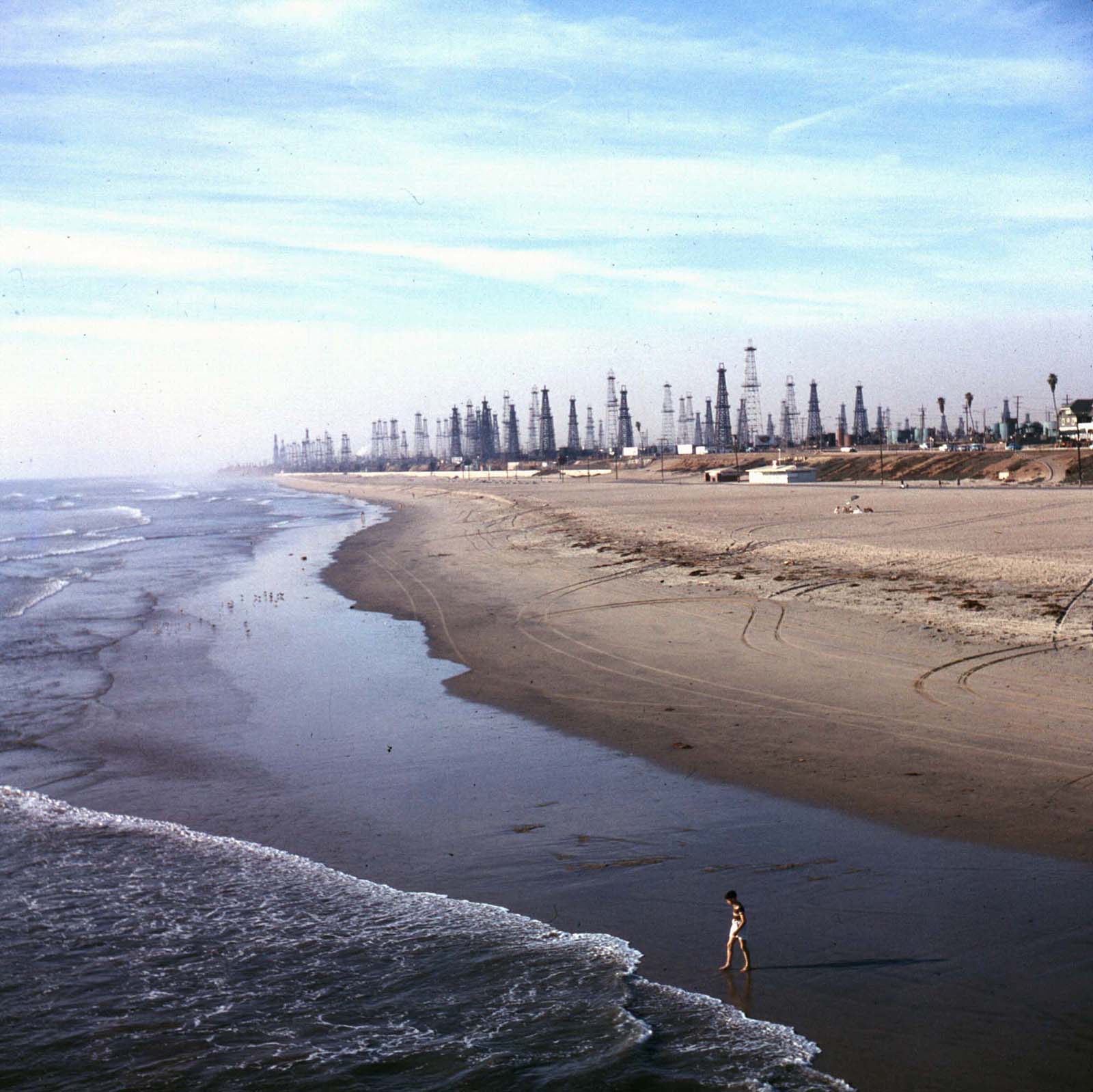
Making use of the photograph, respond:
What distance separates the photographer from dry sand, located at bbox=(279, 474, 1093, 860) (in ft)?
40.9

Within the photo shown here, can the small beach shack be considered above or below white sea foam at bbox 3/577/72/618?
above

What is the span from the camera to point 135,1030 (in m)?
8.02

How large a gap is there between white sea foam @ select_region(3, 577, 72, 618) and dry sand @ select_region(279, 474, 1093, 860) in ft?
32.6

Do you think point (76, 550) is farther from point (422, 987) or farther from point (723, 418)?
point (723, 418)

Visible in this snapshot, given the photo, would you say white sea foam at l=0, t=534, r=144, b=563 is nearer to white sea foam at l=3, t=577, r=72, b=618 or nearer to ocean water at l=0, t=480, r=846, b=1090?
white sea foam at l=3, t=577, r=72, b=618

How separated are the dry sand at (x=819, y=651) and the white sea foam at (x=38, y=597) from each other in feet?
32.6

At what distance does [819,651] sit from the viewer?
19.5 metres

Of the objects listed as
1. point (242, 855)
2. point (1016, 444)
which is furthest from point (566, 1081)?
point (1016, 444)

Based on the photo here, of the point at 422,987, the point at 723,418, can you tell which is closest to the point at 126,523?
the point at 422,987

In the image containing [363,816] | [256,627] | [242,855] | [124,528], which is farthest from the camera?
[124,528]

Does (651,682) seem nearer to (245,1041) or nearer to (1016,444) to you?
(245,1041)

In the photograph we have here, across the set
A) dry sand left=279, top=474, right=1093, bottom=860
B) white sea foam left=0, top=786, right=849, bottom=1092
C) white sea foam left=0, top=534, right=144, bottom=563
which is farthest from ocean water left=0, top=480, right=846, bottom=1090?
white sea foam left=0, top=534, right=144, bottom=563

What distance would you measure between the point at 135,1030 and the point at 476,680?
39.6 ft

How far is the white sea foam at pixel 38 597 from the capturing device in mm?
31875
